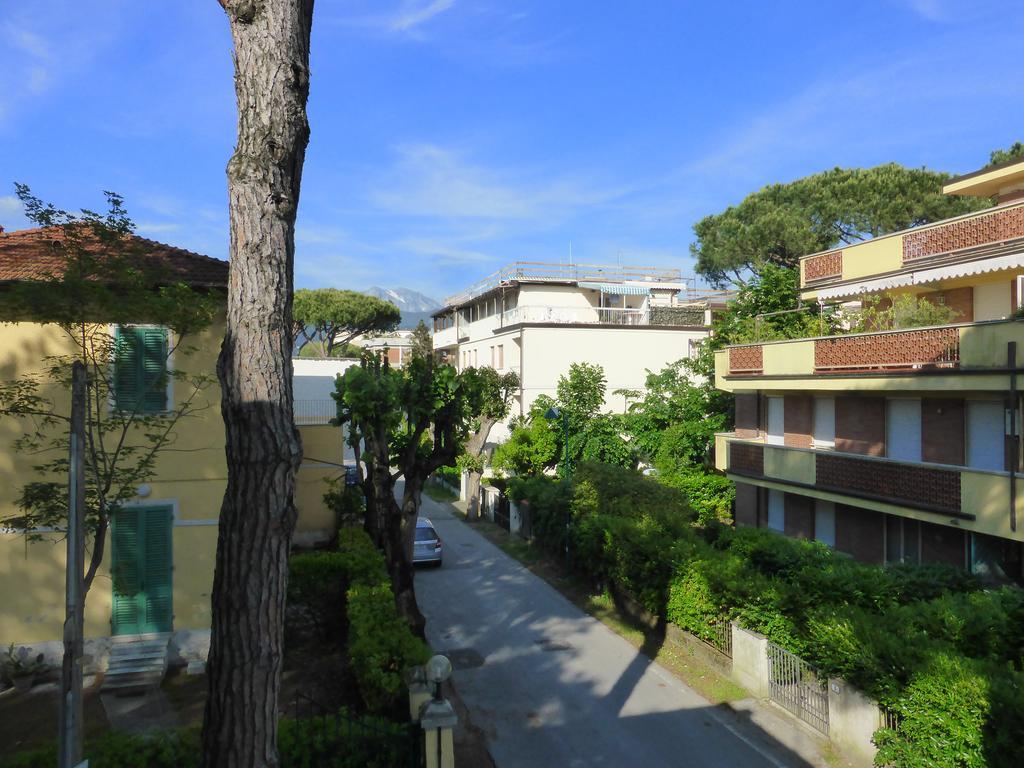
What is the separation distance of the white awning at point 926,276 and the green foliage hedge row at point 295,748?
1569 cm

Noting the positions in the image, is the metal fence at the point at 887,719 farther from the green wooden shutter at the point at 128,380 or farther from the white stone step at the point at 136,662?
the green wooden shutter at the point at 128,380

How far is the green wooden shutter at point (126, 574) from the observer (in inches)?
447

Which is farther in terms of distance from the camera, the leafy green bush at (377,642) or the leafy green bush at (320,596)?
the leafy green bush at (320,596)

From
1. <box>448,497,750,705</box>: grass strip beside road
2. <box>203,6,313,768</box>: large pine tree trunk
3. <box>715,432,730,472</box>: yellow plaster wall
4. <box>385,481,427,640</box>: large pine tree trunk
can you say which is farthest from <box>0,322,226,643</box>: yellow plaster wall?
<box>715,432,730,472</box>: yellow plaster wall

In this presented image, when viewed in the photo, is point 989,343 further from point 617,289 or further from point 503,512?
point 617,289

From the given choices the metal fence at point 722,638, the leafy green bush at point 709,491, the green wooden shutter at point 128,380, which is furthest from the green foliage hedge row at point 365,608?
the leafy green bush at point 709,491

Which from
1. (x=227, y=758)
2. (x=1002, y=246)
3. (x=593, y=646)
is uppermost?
(x=1002, y=246)

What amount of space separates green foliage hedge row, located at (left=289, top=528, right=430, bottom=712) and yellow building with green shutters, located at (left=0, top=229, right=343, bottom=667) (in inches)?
89.7

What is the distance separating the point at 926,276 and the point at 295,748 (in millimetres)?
17329

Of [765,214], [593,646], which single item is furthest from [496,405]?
[765,214]

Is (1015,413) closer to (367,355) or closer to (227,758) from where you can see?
(367,355)

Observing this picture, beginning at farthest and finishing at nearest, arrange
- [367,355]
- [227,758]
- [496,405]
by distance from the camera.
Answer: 1. [496,405]
2. [367,355]
3. [227,758]

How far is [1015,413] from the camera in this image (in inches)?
565

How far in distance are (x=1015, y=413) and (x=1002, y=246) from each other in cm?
393
